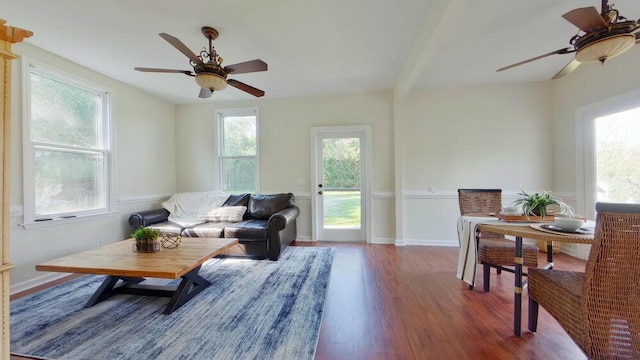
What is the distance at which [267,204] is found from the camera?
3.93m

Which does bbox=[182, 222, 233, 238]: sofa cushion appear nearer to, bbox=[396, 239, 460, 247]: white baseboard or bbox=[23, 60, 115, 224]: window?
bbox=[23, 60, 115, 224]: window

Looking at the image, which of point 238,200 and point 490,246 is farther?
point 238,200

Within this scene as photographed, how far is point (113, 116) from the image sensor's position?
141 inches

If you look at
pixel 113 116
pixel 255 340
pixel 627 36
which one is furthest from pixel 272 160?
pixel 627 36

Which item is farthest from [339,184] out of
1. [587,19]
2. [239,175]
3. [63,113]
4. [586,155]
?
[63,113]

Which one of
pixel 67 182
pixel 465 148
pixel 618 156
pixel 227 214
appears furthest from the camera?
pixel 465 148

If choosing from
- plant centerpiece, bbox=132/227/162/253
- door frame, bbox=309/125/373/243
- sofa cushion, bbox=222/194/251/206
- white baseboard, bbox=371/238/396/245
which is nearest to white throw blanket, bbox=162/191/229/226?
sofa cushion, bbox=222/194/251/206

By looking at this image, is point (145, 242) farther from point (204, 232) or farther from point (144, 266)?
point (204, 232)

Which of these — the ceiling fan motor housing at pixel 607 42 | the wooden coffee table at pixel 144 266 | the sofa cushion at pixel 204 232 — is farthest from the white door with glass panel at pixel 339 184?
the ceiling fan motor housing at pixel 607 42

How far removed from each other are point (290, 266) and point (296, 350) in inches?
59.0

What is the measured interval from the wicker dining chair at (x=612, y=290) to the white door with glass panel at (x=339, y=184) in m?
3.18

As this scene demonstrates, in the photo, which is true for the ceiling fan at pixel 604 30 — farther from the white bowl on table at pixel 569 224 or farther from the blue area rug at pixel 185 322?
the blue area rug at pixel 185 322

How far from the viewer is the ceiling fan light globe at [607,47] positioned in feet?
5.68

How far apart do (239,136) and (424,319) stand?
413cm
